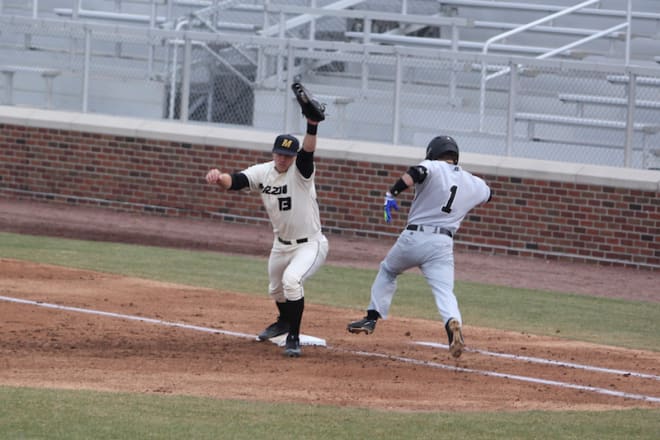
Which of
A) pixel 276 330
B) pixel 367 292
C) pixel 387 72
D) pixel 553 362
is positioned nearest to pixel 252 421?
pixel 276 330

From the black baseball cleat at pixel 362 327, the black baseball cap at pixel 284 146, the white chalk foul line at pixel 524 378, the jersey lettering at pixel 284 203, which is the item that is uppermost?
the black baseball cap at pixel 284 146

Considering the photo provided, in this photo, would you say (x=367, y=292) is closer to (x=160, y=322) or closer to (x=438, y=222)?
(x=160, y=322)

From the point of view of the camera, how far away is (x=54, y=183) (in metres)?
19.5

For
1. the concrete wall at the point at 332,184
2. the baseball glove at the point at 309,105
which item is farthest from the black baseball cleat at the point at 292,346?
the concrete wall at the point at 332,184

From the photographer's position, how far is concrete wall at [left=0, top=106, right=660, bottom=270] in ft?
55.1

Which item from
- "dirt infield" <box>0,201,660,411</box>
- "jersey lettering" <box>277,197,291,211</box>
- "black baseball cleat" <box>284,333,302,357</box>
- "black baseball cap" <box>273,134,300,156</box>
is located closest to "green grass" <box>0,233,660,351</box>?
"dirt infield" <box>0,201,660,411</box>

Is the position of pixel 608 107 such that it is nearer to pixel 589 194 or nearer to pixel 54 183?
pixel 589 194

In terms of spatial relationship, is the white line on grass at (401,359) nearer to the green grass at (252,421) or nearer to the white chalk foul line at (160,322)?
the white chalk foul line at (160,322)

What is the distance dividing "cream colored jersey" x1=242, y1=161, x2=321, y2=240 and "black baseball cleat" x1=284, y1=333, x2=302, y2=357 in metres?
0.79

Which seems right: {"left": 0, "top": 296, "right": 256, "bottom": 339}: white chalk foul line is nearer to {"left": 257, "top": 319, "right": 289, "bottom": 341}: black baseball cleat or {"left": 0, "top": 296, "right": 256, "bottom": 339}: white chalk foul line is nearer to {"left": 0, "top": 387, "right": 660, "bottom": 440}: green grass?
{"left": 257, "top": 319, "right": 289, "bottom": 341}: black baseball cleat

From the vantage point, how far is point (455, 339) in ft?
29.9

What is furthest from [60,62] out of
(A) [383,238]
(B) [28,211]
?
(A) [383,238]

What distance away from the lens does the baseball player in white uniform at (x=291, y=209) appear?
31.3 ft

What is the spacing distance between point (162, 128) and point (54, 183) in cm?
203
